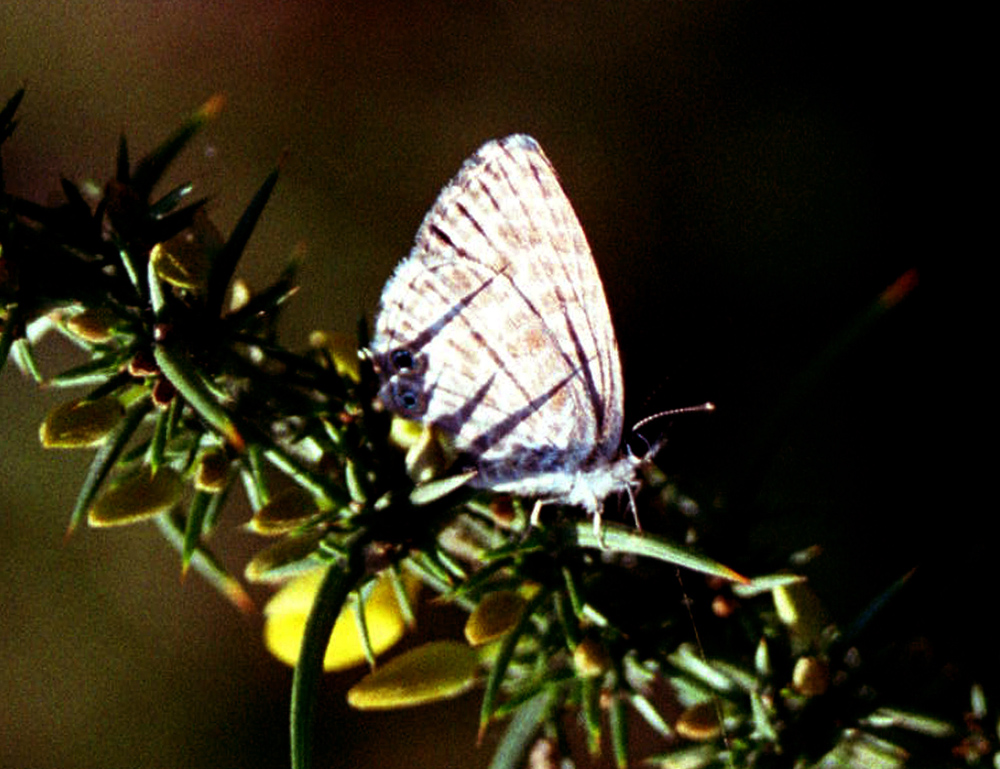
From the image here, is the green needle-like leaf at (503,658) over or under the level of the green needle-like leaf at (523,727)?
over

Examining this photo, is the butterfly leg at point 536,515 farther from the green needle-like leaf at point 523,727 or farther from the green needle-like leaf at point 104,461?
the green needle-like leaf at point 104,461

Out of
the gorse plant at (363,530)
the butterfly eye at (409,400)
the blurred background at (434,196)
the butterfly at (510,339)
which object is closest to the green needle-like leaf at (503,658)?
the gorse plant at (363,530)

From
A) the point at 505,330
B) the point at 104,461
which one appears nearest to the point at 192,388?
the point at 104,461

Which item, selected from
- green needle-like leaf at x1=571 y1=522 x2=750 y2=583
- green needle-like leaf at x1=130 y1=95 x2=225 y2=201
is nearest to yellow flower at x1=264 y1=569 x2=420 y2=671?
green needle-like leaf at x1=571 y1=522 x2=750 y2=583

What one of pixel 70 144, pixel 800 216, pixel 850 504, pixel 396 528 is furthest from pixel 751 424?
pixel 70 144

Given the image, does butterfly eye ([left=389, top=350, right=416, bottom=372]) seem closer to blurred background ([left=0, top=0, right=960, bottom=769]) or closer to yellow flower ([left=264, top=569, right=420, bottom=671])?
yellow flower ([left=264, top=569, right=420, bottom=671])

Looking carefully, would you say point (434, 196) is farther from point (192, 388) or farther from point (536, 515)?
point (192, 388)
